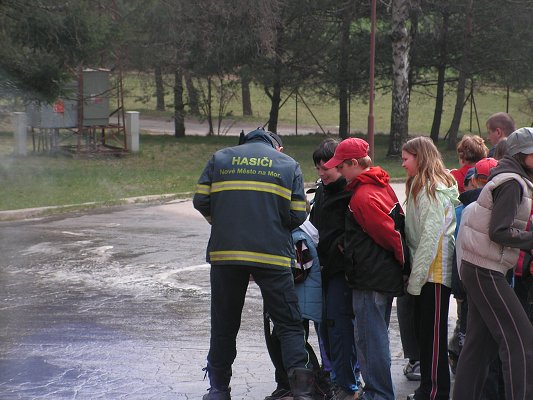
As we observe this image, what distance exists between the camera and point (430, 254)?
544 cm

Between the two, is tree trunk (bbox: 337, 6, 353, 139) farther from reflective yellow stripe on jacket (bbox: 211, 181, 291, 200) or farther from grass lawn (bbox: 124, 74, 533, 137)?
reflective yellow stripe on jacket (bbox: 211, 181, 291, 200)

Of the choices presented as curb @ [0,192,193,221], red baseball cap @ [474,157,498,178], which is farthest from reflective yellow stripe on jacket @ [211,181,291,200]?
curb @ [0,192,193,221]

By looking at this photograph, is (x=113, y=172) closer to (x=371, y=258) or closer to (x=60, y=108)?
(x=60, y=108)

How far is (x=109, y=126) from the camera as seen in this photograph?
79.6 ft

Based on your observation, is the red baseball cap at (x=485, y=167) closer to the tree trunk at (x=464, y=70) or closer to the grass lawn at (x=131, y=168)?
the grass lawn at (x=131, y=168)

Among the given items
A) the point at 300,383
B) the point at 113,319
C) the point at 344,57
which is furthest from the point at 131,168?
the point at 300,383

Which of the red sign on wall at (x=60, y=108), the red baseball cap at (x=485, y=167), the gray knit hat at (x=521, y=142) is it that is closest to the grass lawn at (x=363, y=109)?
the red sign on wall at (x=60, y=108)

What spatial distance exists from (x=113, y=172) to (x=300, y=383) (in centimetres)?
1531

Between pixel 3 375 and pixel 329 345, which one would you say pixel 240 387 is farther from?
pixel 3 375

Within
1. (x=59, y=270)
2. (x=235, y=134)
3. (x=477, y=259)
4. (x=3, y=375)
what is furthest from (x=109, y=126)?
(x=477, y=259)

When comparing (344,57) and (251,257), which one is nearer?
(251,257)

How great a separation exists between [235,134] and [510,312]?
27.4 metres

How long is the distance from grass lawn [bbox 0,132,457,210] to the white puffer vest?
11161 millimetres

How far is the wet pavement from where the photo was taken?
6109 mm
